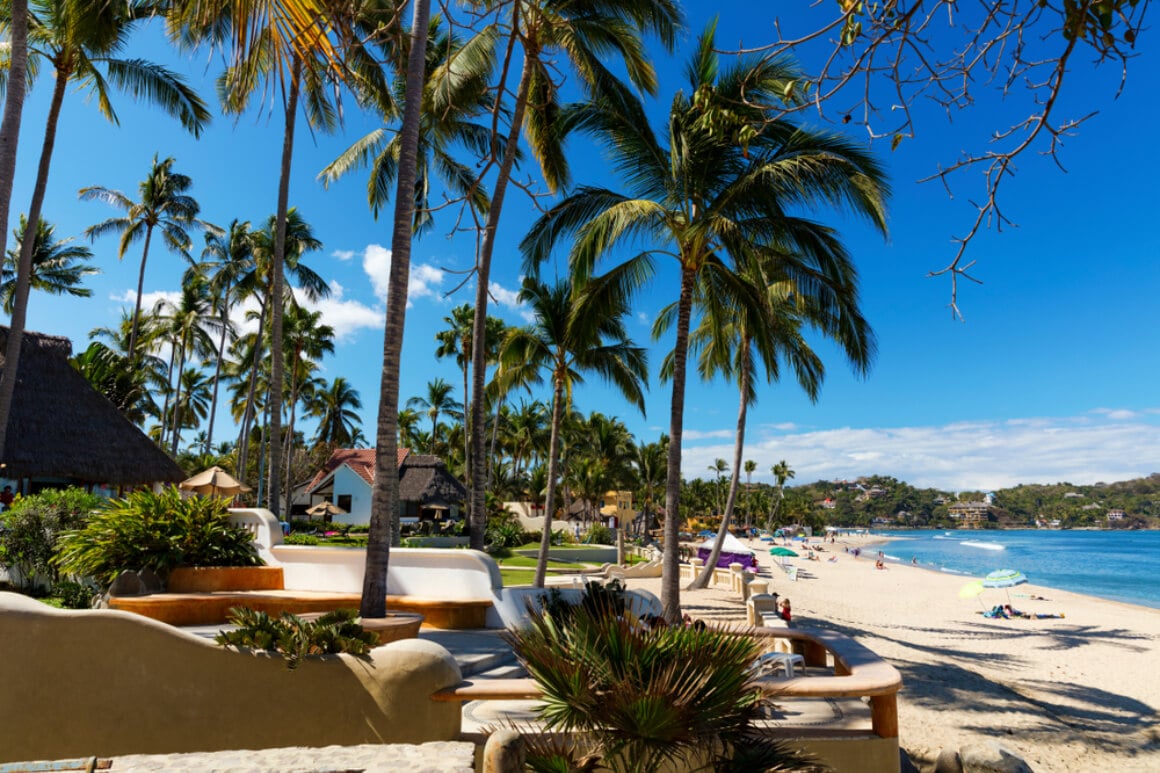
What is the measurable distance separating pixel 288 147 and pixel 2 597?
1503cm

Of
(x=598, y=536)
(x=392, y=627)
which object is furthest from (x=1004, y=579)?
(x=598, y=536)

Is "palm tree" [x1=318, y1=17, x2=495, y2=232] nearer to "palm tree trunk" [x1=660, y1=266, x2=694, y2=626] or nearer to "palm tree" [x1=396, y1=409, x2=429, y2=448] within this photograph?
"palm tree trunk" [x1=660, y1=266, x2=694, y2=626]

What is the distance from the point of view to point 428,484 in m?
42.5

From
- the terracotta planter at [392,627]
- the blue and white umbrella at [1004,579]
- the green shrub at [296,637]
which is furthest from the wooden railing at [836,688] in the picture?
the blue and white umbrella at [1004,579]

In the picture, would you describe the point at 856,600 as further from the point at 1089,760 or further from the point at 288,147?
the point at 288,147

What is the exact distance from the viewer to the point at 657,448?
69438 millimetres

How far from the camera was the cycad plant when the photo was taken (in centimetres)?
334

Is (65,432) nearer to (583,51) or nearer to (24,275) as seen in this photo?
(24,275)

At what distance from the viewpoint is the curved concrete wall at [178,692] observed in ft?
15.2

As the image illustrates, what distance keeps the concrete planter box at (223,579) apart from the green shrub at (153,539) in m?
0.16

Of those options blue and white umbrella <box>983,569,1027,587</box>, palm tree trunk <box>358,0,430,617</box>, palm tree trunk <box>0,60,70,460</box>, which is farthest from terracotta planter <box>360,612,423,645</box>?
blue and white umbrella <box>983,569,1027,587</box>

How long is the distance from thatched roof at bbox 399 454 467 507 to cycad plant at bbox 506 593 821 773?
37626mm

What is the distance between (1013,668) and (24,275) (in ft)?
73.2

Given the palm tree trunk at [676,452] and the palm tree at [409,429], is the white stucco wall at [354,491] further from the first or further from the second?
the palm tree trunk at [676,452]
